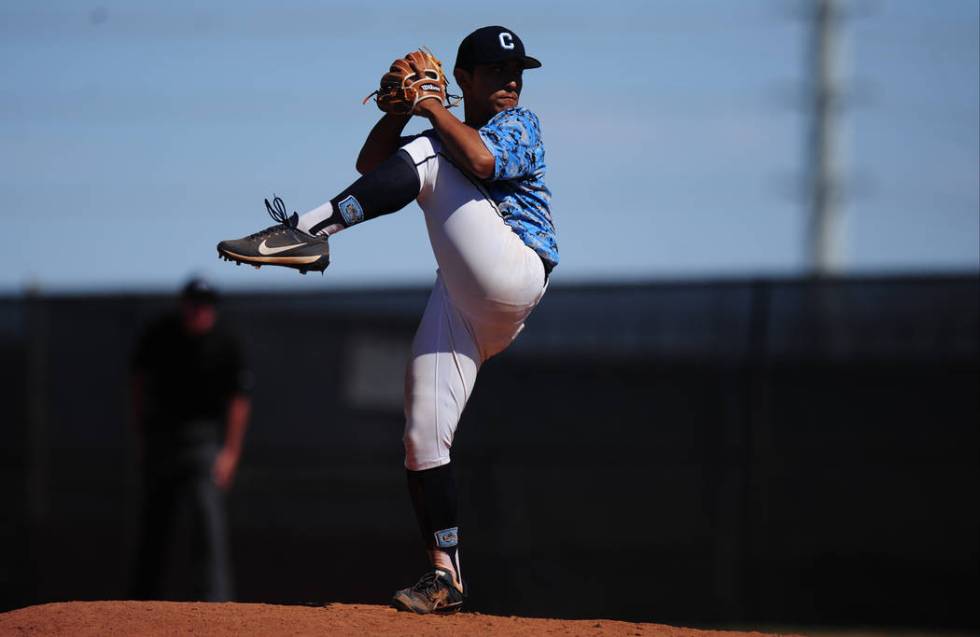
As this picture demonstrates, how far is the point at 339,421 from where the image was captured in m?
8.61

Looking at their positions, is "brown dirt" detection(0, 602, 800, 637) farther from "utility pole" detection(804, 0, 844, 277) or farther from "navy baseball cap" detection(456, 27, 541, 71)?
"utility pole" detection(804, 0, 844, 277)

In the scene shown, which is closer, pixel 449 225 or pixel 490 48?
pixel 449 225

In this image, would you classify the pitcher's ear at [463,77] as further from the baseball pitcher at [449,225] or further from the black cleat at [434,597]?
the black cleat at [434,597]

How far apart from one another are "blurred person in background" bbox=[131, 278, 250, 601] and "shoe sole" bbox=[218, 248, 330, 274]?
4.04 meters

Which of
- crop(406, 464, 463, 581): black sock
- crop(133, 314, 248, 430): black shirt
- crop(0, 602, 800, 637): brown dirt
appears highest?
crop(133, 314, 248, 430): black shirt

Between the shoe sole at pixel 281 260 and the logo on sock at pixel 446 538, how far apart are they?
1.02 metres

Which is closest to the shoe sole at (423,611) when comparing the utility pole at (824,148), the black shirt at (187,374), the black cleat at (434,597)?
the black cleat at (434,597)

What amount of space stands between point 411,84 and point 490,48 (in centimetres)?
31

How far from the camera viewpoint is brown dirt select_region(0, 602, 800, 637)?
4.25 m

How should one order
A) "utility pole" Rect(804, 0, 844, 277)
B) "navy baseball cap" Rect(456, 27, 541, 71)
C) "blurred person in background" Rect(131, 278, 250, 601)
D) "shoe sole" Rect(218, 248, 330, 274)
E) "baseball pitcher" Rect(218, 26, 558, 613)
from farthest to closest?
"utility pole" Rect(804, 0, 844, 277) < "blurred person in background" Rect(131, 278, 250, 601) < "navy baseball cap" Rect(456, 27, 541, 71) < "baseball pitcher" Rect(218, 26, 558, 613) < "shoe sole" Rect(218, 248, 330, 274)

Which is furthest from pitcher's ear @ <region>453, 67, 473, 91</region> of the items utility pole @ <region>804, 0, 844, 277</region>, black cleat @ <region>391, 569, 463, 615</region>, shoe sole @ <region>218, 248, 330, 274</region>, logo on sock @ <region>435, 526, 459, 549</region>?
utility pole @ <region>804, 0, 844, 277</region>

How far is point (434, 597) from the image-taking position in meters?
4.53

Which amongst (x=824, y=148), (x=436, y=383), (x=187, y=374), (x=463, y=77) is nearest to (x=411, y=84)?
(x=463, y=77)

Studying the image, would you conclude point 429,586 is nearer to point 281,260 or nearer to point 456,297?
point 456,297
